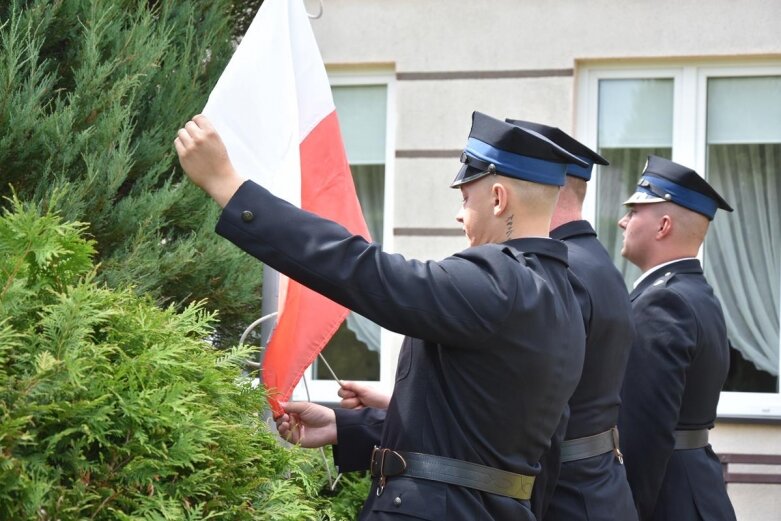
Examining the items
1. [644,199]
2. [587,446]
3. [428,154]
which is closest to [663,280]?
[644,199]

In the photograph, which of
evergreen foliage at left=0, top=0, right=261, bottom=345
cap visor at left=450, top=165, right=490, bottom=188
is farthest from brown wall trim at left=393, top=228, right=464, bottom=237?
cap visor at left=450, top=165, right=490, bottom=188

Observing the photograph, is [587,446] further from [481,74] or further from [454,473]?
[481,74]

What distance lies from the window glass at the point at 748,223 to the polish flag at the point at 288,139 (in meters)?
4.27

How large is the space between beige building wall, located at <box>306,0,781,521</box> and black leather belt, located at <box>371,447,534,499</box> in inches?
185

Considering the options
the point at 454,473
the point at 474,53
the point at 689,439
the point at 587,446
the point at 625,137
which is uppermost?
the point at 474,53

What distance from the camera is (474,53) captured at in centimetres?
757

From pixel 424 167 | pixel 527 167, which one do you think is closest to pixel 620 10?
pixel 424 167

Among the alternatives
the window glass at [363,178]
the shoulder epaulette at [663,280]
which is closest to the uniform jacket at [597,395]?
the shoulder epaulette at [663,280]

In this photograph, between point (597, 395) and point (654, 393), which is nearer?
point (597, 395)

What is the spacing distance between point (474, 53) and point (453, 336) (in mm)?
5201

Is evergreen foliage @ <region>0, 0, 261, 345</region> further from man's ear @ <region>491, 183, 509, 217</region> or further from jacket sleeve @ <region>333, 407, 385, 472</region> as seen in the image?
man's ear @ <region>491, 183, 509, 217</region>

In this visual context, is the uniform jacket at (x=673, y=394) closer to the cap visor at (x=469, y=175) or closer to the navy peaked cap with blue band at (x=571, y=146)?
the navy peaked cap with blue band at (x=571, y=146)

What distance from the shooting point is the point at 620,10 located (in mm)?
7332

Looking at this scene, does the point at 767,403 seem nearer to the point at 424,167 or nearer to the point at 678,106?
the point at 678,106
